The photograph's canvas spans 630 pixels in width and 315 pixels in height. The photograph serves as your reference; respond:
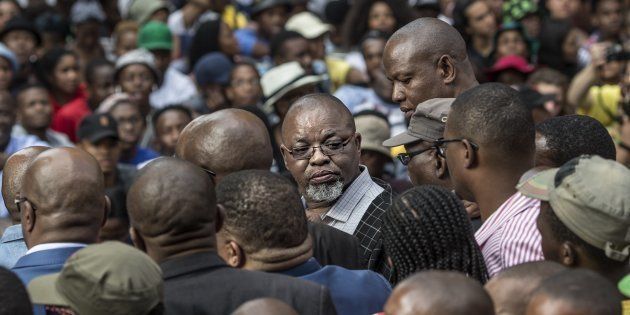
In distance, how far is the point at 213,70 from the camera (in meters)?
11.7

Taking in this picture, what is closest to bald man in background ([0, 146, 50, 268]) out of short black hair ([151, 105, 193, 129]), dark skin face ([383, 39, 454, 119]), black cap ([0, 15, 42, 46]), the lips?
the lips

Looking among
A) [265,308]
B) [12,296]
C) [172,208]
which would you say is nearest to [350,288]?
[172,208]

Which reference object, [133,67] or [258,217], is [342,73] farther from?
[258,217]

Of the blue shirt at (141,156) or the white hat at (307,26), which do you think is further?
the white hat at (307,26)

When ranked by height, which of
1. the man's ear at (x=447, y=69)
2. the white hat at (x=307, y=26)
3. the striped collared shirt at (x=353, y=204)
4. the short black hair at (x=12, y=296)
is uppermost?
the short black hair at (x=12, y=296)

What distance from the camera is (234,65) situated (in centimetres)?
1153

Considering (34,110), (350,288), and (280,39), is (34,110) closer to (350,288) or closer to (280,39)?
(280,39)

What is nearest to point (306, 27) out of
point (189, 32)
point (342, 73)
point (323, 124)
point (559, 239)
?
point (342, 73)

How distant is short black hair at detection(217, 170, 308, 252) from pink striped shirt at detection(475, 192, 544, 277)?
83 cm

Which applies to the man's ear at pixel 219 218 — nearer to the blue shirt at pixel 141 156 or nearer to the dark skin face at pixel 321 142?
the dark skin face at pixel 321 142

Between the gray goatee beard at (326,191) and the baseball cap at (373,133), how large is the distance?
2234mm

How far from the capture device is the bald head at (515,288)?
4.10 metres

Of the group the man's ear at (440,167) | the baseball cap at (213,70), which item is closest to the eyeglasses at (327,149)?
the man's ear at (440,167)

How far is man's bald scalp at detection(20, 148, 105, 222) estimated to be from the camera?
490cm
